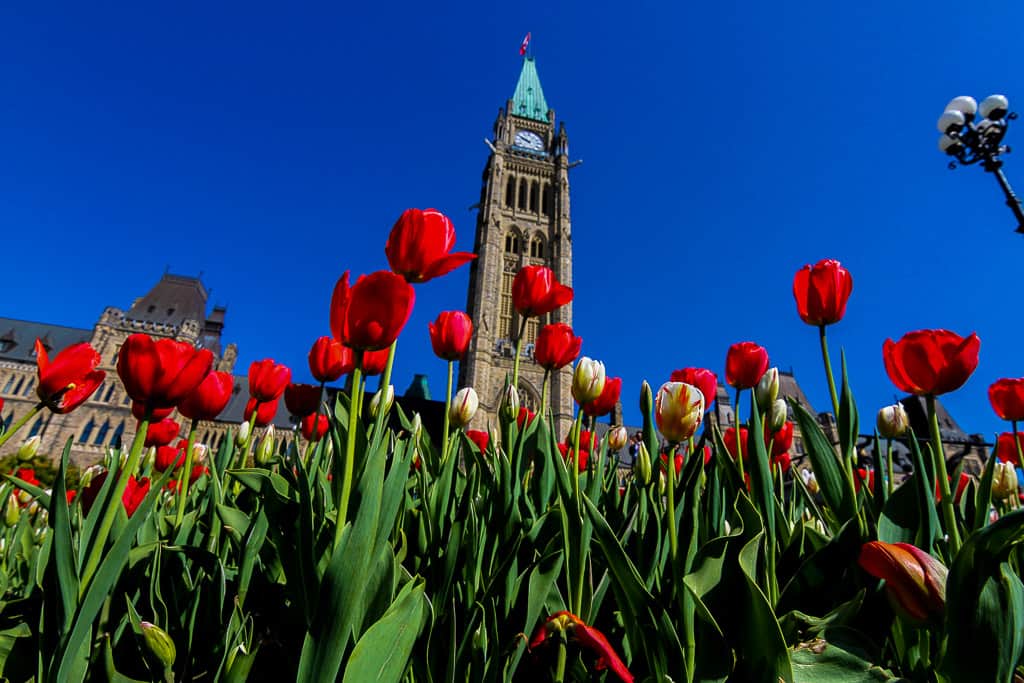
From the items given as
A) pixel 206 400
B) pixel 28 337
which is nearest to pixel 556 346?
pixel 206 400

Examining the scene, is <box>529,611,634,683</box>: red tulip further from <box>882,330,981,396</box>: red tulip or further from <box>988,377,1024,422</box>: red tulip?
<box>988,377,1024,422</box>: red tulip

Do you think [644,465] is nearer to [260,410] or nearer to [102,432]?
[260,410]

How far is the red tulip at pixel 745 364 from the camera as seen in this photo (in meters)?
1.60

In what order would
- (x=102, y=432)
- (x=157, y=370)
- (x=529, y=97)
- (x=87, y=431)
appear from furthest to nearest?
(x=529, y=97) < (x=87, y=431) < (x=102, y=432) < (x=157, y=370)

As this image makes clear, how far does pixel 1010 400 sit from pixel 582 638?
5.82 feet

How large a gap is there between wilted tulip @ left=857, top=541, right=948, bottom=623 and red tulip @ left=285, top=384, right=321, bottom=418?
1820 millimetres

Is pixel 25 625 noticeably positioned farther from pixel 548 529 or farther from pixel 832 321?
pixel 832 321

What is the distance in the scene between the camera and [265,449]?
7.24 feet

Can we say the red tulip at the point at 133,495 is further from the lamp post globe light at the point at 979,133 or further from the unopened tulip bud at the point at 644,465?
the lamp post globe light at the point at 979,133

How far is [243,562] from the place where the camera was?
1161mm

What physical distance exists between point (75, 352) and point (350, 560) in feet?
3.93

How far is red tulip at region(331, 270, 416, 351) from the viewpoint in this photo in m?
1.05

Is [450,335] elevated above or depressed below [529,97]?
below

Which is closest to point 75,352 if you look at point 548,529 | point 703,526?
point 548,529
